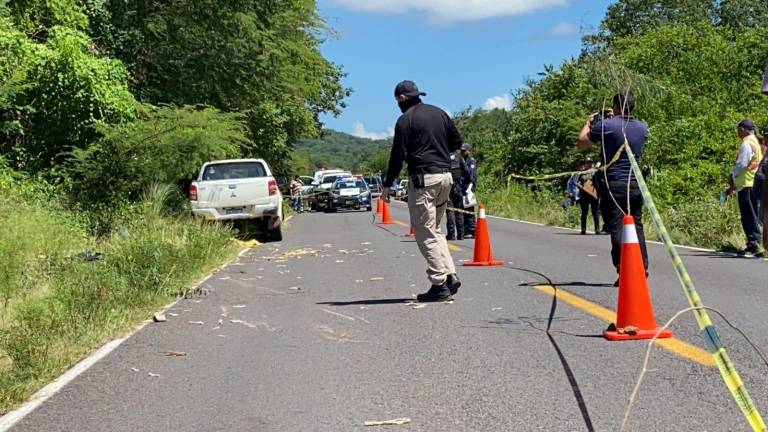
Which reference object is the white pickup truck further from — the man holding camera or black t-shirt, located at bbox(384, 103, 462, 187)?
the man holding camera

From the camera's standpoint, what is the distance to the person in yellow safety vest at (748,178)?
486 inches

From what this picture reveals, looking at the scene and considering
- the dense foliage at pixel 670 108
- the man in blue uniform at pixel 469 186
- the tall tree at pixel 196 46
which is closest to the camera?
the man in blue uniform at pixel 469 186

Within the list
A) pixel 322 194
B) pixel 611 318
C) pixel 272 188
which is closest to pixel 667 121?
pixel 322 194

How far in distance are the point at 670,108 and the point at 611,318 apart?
26991 millimetres

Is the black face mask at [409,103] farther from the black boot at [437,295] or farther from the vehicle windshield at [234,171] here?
the vehicle windshield at [234,171]

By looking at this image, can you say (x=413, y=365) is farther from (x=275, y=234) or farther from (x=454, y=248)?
(x=275, y=234)

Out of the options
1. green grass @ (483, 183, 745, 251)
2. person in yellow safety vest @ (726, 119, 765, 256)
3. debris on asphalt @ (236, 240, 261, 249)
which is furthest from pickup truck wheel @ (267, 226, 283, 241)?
person in yellow safety vest @ (726, 119, 765, 256)

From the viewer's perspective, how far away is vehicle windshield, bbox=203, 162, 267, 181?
18641mm

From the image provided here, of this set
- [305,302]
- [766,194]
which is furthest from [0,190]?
[766,194]

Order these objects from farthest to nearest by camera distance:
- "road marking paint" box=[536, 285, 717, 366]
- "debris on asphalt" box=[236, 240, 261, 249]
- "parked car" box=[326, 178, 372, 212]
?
"parked car" box=[326, 178, 372, 212]
"debris on asphalt" box=[236, 240, 261, 249]
"road marking paint" box=[536, 285, 717, 366]

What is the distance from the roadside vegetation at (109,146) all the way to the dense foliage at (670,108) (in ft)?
32.6

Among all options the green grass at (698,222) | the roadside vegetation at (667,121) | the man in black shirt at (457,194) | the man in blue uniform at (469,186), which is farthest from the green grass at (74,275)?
the roadside vegetation at (667,121)

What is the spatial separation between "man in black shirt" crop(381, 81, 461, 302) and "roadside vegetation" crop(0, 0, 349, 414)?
9.79 feet

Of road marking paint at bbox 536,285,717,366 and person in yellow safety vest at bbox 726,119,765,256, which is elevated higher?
person in yellow safety vest at bbox 726,119,765,256
